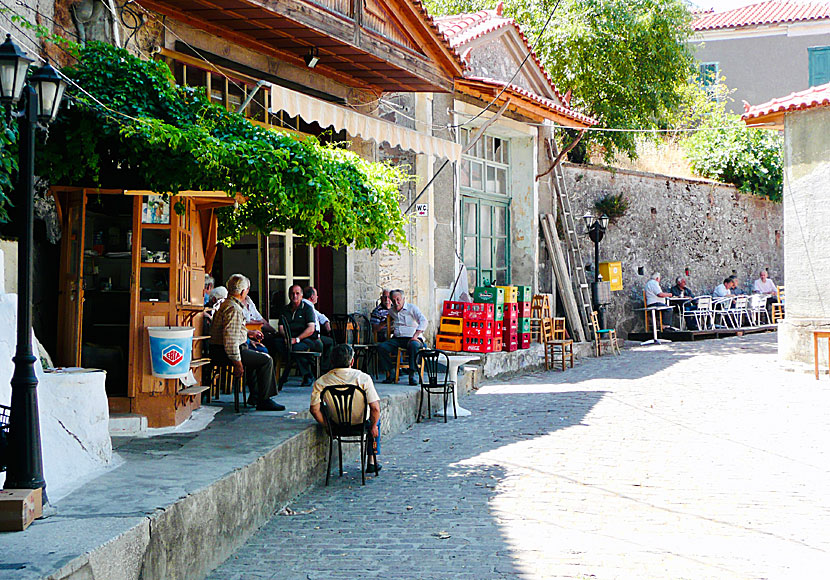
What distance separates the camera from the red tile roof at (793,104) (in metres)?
13.4

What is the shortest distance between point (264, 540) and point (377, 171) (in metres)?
3.49

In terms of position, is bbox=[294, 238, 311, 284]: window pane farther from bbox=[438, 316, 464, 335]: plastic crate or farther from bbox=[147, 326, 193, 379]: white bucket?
bbox=[147, 326, 193, 379]: white bucket

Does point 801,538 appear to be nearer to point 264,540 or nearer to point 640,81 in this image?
point 264,540

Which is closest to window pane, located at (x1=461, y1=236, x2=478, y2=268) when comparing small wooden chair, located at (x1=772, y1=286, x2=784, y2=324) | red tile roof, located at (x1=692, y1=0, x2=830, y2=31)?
small wooden chair, located at (x1=772, y1=286, x2=784, y2=324)

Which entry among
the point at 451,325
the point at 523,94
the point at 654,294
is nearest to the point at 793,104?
the point at 523,94

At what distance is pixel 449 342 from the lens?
13.8 metres

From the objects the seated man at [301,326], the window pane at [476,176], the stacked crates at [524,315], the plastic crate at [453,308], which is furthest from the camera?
the window pane at [476,176]

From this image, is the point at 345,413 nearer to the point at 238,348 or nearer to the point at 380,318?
the point at 238,348

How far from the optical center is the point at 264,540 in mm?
5641

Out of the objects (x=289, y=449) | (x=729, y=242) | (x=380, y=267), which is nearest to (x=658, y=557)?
(x=289, y=449)

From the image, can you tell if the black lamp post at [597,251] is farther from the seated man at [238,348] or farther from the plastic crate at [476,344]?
the seated man at [238,348]

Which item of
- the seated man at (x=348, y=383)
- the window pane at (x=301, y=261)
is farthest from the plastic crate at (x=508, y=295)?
the seated man at (x=348, y=383)

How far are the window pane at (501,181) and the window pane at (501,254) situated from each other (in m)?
1.01

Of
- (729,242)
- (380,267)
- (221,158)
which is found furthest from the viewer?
(729,242)
